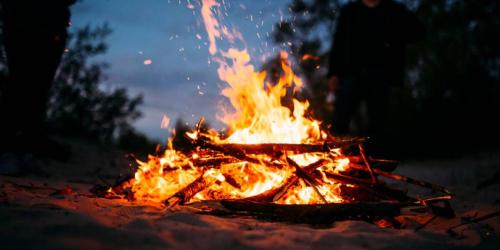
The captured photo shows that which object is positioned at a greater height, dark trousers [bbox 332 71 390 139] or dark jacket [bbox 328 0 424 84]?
dark jacket [bbox 328 0 424 84]

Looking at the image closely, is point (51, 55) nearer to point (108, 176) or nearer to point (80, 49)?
point (108, 176)

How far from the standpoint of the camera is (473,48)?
10.7 m

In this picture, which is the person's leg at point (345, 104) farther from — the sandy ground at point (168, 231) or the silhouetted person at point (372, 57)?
the sandy ground at point (168, 231)

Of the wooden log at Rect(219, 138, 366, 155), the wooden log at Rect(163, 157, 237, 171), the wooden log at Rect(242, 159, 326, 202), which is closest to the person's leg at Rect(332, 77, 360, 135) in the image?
the wooden log at Rect(219, 138, 366, 155)

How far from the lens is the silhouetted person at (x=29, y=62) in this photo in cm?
443

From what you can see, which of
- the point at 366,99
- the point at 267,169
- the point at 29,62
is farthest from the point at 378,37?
the point at 29,62

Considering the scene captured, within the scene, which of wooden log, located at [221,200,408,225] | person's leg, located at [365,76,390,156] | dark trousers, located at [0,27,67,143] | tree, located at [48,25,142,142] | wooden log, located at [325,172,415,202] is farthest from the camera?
tree, located at [48,25,142,142]

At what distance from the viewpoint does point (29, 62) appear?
15.1ft

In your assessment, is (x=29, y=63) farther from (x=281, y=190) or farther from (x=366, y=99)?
(x=366, y=99)

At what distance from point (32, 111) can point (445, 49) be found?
10.9 m

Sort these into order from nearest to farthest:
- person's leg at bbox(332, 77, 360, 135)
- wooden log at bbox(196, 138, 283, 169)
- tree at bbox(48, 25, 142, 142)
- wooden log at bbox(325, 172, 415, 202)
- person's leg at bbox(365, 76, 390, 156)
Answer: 1. wooden log at bbox(325, 172, 415, 202)
2. wooden log at bbox(196, 138, 283, 169)
3. person's leg at bbox(365, 76, 390, 156)
4. person's leg at bbox(332, 77, 360, 135)
5. tree at bbox(48, 25, 142, 142)

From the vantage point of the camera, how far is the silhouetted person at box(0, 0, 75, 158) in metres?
4.43

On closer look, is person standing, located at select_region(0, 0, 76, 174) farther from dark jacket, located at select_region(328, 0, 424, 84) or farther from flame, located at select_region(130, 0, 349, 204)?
dark jacket, located at select_region(328, 0, 424, 84)

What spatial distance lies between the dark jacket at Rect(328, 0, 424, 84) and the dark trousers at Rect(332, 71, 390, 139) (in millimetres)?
87
